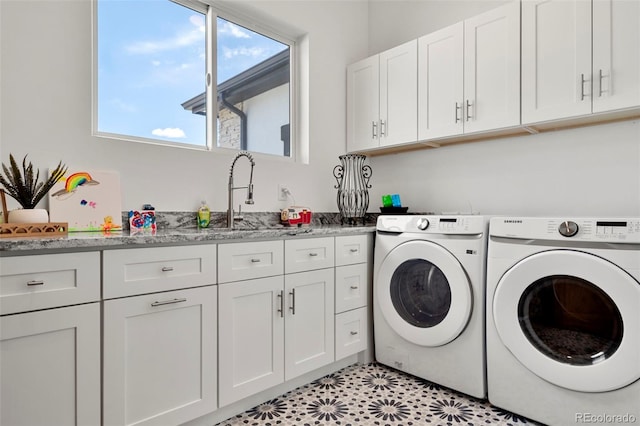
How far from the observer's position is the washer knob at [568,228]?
154cm

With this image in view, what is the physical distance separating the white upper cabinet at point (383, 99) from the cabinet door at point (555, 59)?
0.70 metres

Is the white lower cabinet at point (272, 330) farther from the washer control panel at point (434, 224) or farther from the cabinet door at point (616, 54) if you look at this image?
the cabinet door at point (616, 54)

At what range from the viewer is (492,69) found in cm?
217

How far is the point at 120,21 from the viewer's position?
6.64 feet

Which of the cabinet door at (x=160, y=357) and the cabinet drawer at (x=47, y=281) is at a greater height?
the cabinet drawer at (x=47, y=281)

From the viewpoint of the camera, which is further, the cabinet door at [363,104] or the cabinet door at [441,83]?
the cabinet door at [363,104]

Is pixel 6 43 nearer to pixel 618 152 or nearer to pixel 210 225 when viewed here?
pixel 210 225

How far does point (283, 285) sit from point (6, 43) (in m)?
1.62

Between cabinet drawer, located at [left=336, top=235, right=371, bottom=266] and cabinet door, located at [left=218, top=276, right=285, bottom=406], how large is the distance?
45 centimetres

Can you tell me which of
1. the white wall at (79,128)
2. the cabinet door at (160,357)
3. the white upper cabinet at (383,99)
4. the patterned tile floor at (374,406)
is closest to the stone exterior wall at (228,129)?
the white wall at (79,128)

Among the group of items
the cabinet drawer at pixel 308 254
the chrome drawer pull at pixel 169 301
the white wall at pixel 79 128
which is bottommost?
the chrome drawer pull at pixel 169 301

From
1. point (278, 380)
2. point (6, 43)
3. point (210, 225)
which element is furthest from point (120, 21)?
point (278, 380)

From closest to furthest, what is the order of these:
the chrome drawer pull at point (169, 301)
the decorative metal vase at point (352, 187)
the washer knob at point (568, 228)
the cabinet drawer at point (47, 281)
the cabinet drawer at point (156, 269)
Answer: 1. the cabinet drawer at point (47, 281)
2. the cabinet drawer at point (156, 269)
3. the chrome drawer pull at point (169, 301)
4. the washer knob at point (568, 228)
5. the decorative metal vase at point (352, 187)

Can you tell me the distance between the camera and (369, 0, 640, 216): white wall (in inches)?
79.1
